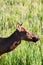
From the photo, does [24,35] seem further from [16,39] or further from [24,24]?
[24,24]

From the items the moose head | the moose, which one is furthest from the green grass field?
the moose head

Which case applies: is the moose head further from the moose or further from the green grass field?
the green grass field

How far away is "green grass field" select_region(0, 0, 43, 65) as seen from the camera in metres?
6.29

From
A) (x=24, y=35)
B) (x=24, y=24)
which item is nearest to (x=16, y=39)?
(x=24, y=35)

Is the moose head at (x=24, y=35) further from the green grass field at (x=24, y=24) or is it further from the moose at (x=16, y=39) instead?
the green grass field at (x=24, y=24)

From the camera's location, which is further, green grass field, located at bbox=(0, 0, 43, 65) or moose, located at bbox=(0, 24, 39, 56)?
green grass field, located at bbox=(0, 0, 43, 65)

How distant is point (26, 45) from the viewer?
6637mm

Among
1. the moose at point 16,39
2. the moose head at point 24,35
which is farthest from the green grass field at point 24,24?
the moose head at point 24,35

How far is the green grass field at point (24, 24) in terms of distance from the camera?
6.29 meters

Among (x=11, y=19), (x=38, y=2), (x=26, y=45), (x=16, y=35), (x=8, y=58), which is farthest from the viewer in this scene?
(x=38, y=2)

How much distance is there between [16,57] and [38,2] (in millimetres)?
3471

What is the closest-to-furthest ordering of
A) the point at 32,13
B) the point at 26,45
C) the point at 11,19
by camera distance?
1. the point at 26,45
2. the point at 11,19
3. the point at 32,13

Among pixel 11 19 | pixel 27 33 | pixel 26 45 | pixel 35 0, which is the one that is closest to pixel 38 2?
pixel 35 0

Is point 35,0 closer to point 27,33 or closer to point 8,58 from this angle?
point 8,58
